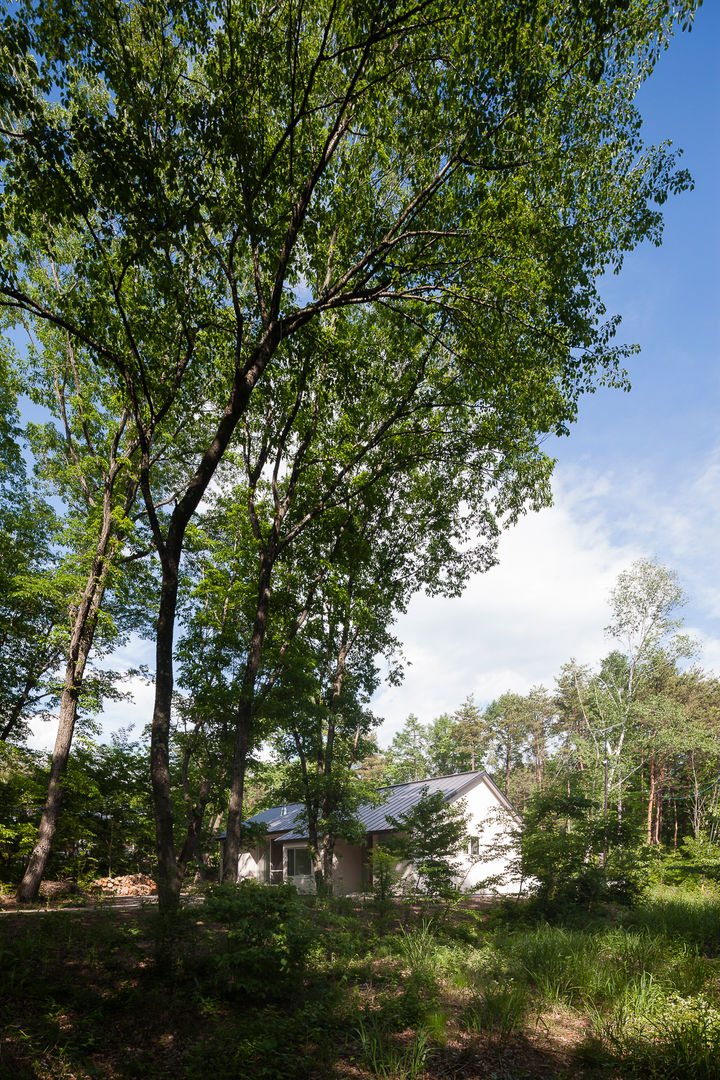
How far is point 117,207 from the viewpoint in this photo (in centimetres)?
650

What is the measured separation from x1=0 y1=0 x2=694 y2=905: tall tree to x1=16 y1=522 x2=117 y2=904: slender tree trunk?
621cm

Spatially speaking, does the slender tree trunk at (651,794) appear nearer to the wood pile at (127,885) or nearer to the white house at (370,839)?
the white house at (370,839)

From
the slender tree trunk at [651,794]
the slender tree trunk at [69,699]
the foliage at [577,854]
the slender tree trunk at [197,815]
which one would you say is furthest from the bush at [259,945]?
the slender tree trunk at [651,794]

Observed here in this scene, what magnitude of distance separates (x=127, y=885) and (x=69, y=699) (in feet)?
24.1

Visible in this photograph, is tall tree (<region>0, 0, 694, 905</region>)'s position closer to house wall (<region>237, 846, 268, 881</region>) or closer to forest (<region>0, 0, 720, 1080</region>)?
forest (<region>0, 0, 720, 1080</region>)

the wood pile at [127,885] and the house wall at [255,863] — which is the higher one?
the wood pile at [127,885]

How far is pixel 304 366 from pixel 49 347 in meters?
8.48

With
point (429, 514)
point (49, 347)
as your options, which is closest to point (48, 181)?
point (49, 347)

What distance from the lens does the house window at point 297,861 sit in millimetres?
25078

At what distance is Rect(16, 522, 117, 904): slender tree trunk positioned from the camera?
11961mm

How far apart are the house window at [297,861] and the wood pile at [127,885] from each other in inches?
364

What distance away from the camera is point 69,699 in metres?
12.9

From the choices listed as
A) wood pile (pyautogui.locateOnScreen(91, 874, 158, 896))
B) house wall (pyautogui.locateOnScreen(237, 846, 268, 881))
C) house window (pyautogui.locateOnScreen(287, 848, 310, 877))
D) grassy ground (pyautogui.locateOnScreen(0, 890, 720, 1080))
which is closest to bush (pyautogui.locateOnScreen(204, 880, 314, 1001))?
grassy ground (pyautogui.locateOnScreen(0, 890, 720, 1080))

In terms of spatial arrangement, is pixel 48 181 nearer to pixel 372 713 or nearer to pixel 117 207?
pixel 117 207
